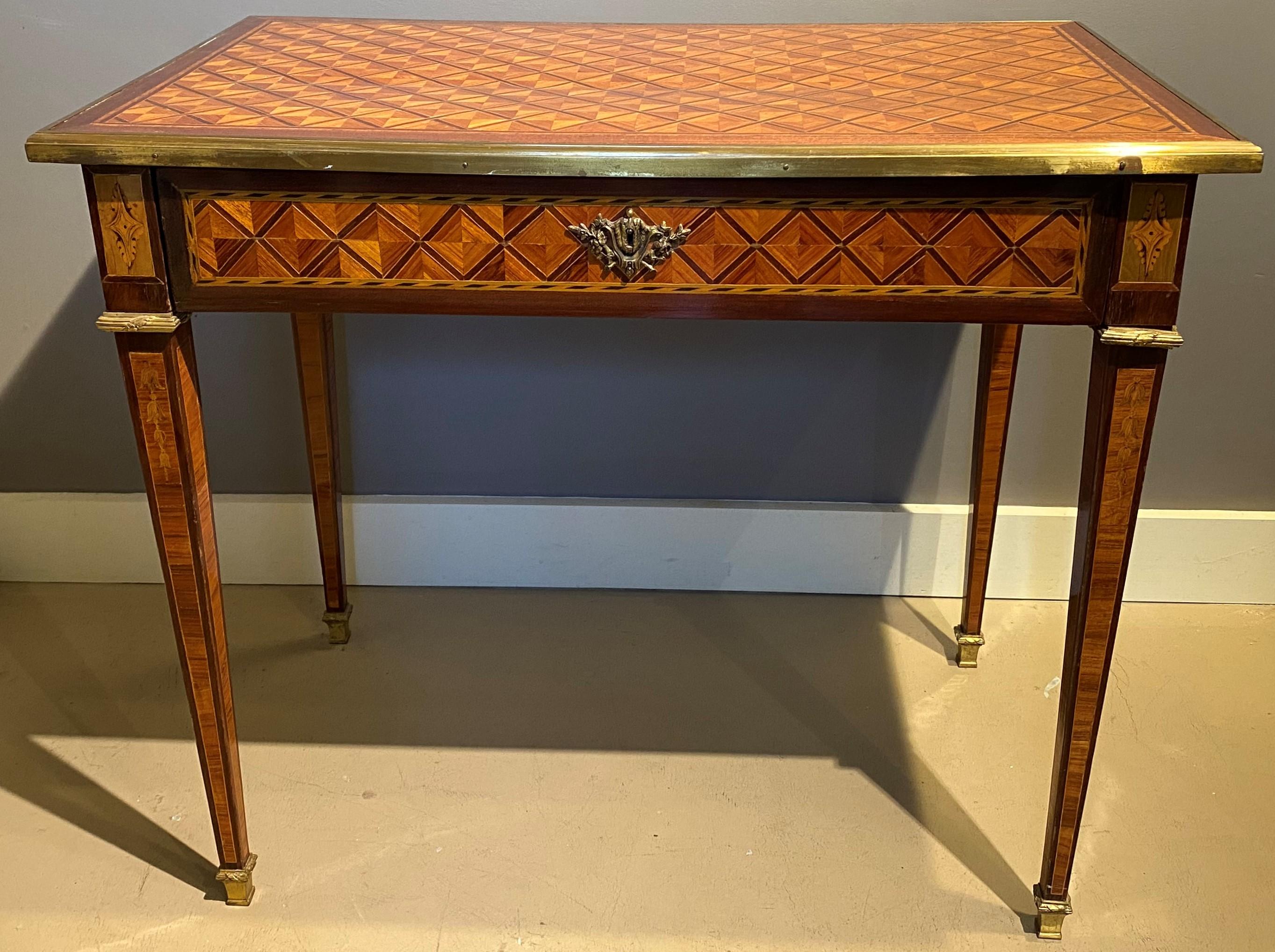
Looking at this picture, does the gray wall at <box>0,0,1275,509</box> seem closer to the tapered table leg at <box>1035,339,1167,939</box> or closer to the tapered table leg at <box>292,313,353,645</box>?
the tapered table leg at <box>292,313,353,645</box>

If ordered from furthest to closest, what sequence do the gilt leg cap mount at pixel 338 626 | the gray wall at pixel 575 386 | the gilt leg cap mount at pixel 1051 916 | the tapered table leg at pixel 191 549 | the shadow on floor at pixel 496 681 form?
the gilt leg cap mount at pixel 338 626 → the gray wall at pixel 575 386 → the shadow on floor at pixel 496 681 → the gilt leg cap mount at pixel 1051 916 → the tapered table leg at pixel 191 549

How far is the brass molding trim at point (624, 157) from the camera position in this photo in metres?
0.93

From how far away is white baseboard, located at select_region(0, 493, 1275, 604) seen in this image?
5.88ft

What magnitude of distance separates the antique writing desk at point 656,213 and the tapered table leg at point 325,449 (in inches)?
18.0

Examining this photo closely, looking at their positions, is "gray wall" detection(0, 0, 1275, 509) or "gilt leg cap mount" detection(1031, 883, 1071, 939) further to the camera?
"gray wall" detection(0, 0, 1275, 509)

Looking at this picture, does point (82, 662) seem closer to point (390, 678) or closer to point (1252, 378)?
point (390, 678)

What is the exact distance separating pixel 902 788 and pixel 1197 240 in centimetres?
84

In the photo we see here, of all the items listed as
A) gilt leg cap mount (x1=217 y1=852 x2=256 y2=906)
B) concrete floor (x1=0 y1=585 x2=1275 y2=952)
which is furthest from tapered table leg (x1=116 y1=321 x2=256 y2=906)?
concrete floor (x1=0 y1=585 x2=1275 y2=952)

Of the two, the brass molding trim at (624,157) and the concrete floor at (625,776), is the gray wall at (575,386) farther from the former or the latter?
the brass molding trim at (624,157)

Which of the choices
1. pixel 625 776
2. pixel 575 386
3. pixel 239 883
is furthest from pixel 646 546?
pixel 239 883

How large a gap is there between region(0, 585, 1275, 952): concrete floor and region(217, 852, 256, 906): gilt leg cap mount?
17 millimetres

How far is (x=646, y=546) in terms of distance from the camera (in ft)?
5.99

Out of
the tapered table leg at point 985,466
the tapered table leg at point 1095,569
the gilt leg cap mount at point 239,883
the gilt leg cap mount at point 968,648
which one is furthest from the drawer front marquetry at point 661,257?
the gilt leg cap mount at point 968,648

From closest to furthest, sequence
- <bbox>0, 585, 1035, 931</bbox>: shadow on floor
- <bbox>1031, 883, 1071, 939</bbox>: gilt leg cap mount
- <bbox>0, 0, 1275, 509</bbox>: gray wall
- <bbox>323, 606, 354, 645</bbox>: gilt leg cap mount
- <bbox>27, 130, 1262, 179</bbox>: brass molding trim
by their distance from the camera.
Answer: <bbox>27, 130, 1262, 179</bbox>: brass molding trim < <bbox>1031, 883, 1071, 939</bbox>: gilt leg cap mount < <bbox>0, 585, 1035, 931</bbox>: shadow on floor < <bbox>0, 0, 1275, 509</bbox>: gray wall < <bbox>323, 606, 354, 645</bbox>: gilt leg cap mount
